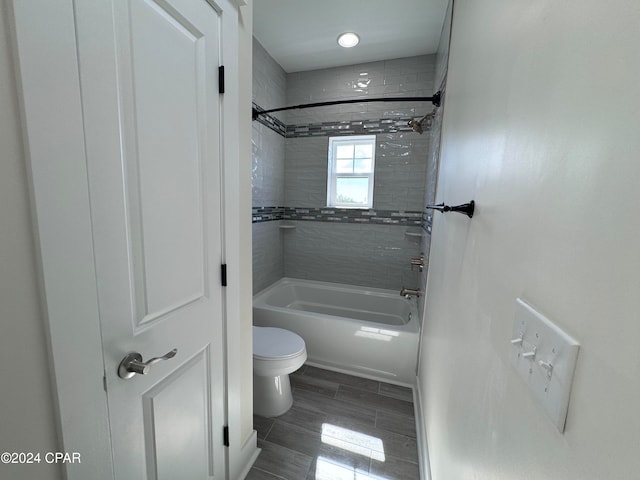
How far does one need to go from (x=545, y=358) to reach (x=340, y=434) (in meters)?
1.55

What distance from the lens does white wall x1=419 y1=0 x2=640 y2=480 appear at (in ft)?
0.93

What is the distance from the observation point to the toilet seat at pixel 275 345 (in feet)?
5.31

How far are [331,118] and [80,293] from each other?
8.99 ft

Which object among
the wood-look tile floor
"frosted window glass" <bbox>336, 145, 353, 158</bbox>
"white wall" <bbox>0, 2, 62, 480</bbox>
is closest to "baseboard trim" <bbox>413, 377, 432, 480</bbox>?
the wood-look tile floor

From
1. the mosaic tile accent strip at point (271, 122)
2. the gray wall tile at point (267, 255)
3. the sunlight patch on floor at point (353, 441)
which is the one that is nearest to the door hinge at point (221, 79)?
the mosaic tile accent strip at point (271, 122)

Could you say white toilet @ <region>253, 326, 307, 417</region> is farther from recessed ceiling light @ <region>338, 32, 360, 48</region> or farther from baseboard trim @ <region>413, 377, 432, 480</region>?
recessed ceiling light @ <region>338, 32, 360, 48</region>

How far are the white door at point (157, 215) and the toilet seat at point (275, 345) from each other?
55 cm

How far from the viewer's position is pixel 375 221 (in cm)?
283

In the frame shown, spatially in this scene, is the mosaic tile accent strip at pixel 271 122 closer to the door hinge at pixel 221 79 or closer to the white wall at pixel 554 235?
the door hinge at pixel 221 79

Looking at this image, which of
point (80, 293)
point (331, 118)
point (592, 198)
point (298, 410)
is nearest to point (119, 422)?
point (80, 293)

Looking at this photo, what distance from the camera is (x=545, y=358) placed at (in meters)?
0.40

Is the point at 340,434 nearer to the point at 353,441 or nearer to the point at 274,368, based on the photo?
the point at 353,441

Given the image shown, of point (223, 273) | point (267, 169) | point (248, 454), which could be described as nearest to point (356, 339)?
point (248, 454)

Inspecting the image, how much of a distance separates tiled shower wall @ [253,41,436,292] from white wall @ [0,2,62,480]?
2.04m
